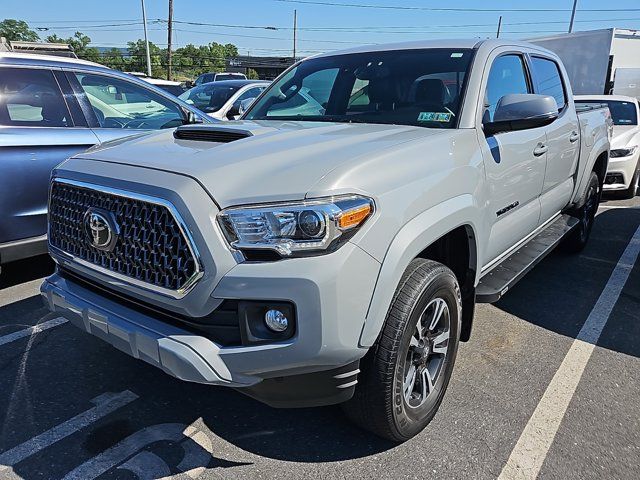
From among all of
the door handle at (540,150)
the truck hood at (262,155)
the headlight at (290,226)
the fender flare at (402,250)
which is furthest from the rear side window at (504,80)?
the headlight at (290,226)

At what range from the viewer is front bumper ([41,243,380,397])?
76.0 inches

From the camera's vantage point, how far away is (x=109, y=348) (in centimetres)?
346

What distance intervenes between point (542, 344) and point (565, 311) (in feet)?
2.39

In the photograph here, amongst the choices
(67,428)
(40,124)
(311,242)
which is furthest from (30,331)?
(311,242)

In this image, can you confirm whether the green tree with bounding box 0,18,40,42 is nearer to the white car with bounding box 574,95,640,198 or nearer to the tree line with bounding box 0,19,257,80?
the tree line with bounding box 0,19,257,80

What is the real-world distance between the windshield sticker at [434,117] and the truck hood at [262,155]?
167 mm

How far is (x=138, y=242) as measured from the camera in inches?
86.1

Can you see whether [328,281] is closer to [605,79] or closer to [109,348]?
[109,348]

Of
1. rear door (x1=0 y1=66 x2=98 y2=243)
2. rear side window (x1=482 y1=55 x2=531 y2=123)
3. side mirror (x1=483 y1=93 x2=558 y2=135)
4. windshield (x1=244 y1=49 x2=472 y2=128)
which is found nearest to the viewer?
side mirror (x1=483 y1=93 x2=558 y2=135)

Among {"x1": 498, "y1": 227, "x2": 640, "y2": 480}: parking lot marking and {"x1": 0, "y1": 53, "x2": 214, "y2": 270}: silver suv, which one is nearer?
{"x1": 498, "y1": 227, "x2": 640, "y2": 480}: parking lot marking

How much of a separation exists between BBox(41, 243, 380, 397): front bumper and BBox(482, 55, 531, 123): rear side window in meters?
1.62

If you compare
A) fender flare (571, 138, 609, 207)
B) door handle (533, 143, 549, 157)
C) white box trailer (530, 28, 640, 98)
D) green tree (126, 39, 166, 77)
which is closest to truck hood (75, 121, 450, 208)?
door handle (533, 143, 549, 157)

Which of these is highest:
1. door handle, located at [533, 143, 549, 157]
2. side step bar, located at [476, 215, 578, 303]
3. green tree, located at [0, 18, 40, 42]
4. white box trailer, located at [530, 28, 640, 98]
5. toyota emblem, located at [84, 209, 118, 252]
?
green tree, located at [0, 18, 40, 42]

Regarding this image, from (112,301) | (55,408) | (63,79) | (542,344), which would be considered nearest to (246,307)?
(112,301)
